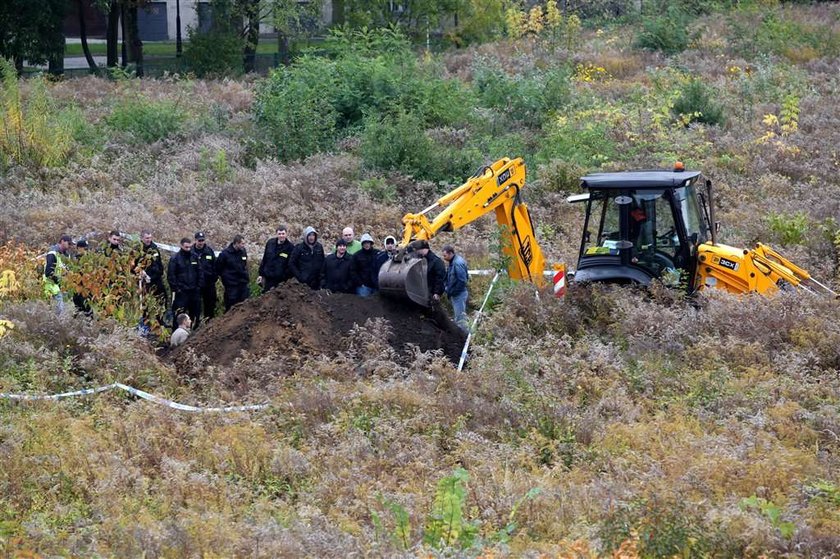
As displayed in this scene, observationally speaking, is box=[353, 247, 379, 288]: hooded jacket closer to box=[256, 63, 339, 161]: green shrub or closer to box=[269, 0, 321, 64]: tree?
box=[256, 63, 339, 161]: green shrub

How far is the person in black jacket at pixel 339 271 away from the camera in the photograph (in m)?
15.8

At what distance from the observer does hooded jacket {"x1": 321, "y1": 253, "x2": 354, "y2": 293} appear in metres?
15.8

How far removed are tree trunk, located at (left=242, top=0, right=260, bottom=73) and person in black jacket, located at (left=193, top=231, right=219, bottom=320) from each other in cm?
2224

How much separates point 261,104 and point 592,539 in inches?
728

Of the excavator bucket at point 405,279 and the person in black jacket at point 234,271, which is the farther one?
the person in black jacket at point 234,271

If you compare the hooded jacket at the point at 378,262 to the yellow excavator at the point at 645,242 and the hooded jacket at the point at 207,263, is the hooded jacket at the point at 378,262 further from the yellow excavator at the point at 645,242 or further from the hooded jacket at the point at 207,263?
the hooded jacket at the point at 207,263

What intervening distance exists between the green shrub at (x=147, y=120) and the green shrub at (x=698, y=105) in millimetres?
10950

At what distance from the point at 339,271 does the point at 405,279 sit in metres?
1.89

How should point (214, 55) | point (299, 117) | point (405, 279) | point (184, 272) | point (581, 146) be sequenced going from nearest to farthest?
point (405, 279), point (184, 272), point (581, 146), point (299, 117), point (214, 55)

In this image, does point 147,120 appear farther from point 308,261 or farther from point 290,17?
point 290,17

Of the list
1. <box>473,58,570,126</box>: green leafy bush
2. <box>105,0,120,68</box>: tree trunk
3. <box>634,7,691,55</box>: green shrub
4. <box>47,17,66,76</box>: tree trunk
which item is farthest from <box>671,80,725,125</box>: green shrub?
<box>47,17,66,76</box>: tree trunk

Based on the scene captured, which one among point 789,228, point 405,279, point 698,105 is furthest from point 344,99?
point 405,279

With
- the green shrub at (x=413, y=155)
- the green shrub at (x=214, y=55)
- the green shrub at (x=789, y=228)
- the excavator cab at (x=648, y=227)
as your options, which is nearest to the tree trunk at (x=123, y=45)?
the green shrub at (x=214, y=55)

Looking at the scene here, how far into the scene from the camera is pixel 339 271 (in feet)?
51.8
